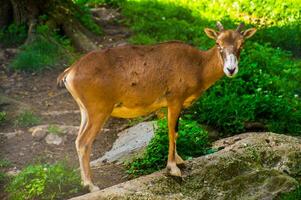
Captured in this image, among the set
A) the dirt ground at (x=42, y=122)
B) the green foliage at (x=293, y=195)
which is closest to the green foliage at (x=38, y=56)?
the dirt ground at (x=42, y=122)

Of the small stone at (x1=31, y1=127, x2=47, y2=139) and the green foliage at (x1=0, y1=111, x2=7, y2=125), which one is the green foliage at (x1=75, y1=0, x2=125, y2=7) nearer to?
the green foliage at (x1=0, y1=111, x2=7, y2=125)

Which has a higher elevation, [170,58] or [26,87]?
[170,58]

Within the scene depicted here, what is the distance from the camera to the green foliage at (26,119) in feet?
34.8

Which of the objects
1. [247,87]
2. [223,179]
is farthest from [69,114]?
[223,179]

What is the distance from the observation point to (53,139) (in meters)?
10.2

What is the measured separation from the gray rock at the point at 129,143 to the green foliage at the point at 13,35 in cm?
418

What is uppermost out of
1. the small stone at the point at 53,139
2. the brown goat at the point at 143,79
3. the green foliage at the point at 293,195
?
the brown goat at the point at 143,79

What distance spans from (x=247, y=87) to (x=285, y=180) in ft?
9.85

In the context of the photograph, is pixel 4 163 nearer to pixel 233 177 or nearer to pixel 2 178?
pixel 2 178

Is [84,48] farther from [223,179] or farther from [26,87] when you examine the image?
[223,179]

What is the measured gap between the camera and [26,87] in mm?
12000

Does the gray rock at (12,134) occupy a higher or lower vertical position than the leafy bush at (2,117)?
lower

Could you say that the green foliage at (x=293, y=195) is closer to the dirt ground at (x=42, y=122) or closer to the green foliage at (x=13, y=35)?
the dirt ground at (x=42, y=122)

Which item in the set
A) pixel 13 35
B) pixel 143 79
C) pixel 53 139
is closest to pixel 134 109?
pixel 143 79
